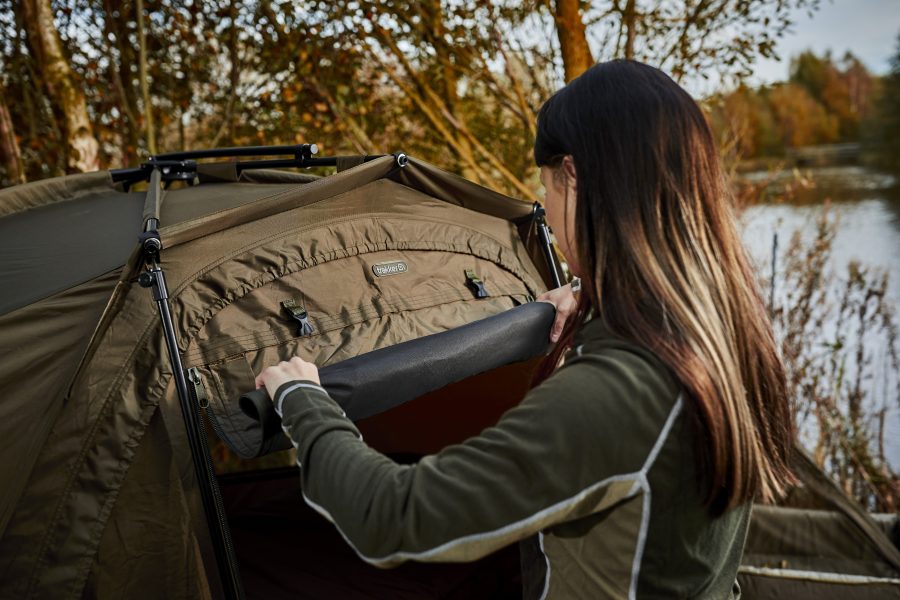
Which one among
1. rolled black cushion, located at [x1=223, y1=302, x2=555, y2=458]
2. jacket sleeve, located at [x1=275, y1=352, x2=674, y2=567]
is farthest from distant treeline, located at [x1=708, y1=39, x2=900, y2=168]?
jacket sleeve, located at [x1=275, y1=352, x2=674, y2=567]

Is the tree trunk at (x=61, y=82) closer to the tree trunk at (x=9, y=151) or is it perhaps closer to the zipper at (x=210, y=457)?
the tree trunk at (x=9, y=151)

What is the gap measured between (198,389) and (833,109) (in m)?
32.8

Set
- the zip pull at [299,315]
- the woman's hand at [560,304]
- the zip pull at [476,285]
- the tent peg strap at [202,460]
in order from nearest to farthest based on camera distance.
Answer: the tent peg strap at [202,460]
the zip pull at [299,315]
the woman's hand at [560,304]
the zip pull at [476,285]

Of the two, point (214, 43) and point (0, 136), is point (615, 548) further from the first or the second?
point (214, 43)

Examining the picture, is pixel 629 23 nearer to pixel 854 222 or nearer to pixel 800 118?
pixel 854 222

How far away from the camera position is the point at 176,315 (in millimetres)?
1733

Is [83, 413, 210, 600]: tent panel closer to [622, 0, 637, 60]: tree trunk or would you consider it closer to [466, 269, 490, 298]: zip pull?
[466, 269, 490, 298]: zip pull

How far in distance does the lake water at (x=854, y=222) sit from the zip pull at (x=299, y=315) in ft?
14.3

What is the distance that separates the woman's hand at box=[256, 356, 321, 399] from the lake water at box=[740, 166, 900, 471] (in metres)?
4.77

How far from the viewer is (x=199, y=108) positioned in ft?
19.0

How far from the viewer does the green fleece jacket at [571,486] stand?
98cm

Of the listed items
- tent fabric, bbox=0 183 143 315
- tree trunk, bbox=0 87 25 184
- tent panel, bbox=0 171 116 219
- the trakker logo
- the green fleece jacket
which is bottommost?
the green fleece jacket

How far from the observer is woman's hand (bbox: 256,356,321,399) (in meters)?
1.30

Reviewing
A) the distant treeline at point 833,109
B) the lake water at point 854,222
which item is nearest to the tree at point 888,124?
the distant treeline at point 833,109
